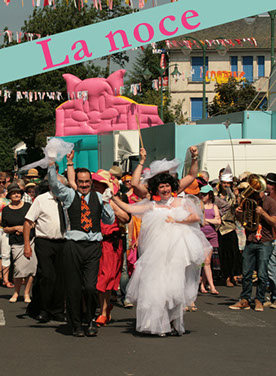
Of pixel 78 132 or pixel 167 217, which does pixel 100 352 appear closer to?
pixel 167 217

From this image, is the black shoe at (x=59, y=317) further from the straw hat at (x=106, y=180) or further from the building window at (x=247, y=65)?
the building window at (x=247, y=65)

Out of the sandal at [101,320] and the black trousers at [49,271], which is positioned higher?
the black trousers at [49,271]

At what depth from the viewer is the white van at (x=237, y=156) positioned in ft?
58.1

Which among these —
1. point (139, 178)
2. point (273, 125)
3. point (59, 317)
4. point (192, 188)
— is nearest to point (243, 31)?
point (273, 125)

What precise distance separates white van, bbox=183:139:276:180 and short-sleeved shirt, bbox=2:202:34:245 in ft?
20.3

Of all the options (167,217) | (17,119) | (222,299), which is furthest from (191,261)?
(17,119)

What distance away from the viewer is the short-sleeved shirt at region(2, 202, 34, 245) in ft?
40.5

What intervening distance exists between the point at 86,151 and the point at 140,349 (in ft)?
69.3

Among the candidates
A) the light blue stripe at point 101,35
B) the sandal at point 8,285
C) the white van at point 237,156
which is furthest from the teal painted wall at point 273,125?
the light blue stripe at point 101,35

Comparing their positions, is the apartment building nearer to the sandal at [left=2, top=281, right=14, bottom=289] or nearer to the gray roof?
the gray roof

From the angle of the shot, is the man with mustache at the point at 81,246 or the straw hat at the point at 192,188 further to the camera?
the straw hat at the point at 192,188

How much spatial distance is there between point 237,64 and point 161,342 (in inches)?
2434

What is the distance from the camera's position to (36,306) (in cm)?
1000

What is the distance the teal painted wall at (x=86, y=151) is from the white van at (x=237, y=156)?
1080cm
